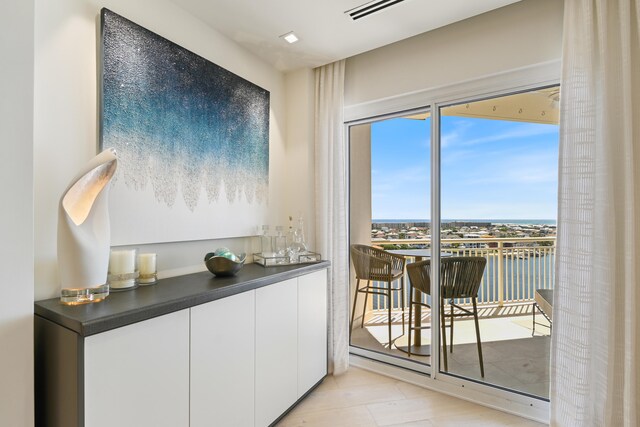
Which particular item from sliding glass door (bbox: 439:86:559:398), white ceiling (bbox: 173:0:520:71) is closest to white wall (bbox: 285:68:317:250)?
white ceiling (bbox: 173:0:520:71)

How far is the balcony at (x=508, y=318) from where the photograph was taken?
6.89 ft

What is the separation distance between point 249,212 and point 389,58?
5.43 ft

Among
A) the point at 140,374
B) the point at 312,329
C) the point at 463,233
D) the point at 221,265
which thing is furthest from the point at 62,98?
the point at 463,233

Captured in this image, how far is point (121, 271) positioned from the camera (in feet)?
5.04

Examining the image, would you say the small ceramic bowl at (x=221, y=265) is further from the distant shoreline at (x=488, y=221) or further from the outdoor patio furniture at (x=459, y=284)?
the outdoor patio furniture at (x=459, y=284)

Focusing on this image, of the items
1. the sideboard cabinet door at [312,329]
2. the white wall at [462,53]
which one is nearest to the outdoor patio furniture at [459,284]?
the sideboard cabinet door at [312,329]

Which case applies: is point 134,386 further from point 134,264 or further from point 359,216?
point 359,216

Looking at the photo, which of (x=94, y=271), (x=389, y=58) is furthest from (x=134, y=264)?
(x=389, y=58)

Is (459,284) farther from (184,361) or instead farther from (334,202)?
(184,361)

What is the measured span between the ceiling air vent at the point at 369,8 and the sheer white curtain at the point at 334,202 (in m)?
0.63

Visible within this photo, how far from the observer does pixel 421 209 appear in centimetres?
249

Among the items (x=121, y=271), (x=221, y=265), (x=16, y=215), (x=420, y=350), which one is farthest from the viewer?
(x=420, y=350)

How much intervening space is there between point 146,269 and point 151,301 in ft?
1.31

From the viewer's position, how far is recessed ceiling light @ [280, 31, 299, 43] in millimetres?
2209
